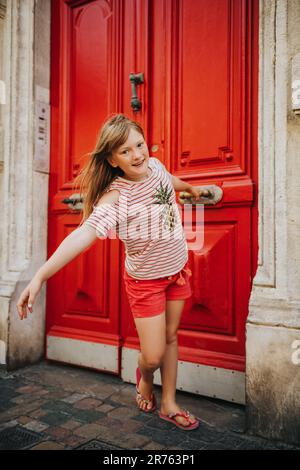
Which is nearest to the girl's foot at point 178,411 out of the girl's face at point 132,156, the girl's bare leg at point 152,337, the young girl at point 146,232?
the young girl at point 146,232

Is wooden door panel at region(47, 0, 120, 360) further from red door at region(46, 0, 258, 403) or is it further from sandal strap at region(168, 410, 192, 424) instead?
sandal strap at region(168, 410, 192, 424)

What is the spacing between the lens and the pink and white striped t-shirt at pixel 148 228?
222cm

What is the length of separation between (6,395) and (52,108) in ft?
7.58

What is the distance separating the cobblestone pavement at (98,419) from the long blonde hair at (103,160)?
1146 millimetres

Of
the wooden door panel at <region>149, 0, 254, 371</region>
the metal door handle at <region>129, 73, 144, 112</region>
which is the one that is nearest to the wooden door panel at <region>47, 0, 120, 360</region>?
the metal door handle at <region>129, 73, 144, 112</region>

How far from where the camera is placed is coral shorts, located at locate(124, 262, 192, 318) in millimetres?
2271

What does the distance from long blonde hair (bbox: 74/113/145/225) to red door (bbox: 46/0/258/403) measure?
754 millimetres

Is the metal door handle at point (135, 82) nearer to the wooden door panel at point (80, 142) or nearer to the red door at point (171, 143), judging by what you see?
the red door at point (171, 143)

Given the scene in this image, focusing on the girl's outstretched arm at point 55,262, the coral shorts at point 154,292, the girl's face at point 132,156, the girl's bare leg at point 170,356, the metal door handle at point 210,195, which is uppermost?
the girl's face at point 132,156

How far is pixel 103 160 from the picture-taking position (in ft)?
7.43

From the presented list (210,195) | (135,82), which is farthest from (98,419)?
(135,82)

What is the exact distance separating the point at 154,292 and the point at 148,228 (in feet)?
1.14

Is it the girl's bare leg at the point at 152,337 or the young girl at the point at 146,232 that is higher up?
the young girl at the point at 146,232
